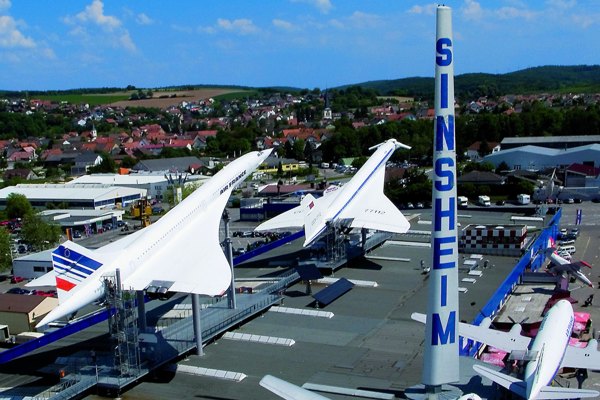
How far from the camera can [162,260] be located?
3534 cm

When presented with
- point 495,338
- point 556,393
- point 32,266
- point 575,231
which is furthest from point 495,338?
point 32,266

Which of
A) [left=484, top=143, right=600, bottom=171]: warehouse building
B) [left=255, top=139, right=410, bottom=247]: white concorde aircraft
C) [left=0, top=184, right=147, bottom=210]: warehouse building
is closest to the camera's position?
[left=255, top=139, right=410, bottom=247]: white concorde aircraft

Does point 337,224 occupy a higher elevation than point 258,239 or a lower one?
higher

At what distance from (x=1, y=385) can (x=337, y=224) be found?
27669mm

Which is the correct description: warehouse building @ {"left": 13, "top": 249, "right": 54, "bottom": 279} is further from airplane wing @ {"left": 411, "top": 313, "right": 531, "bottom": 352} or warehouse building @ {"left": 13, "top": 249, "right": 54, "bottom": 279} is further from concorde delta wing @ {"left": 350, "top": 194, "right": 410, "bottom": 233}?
airplane wing @ {"left": 411, "top": 313, "right": 531, "bottom": 352}

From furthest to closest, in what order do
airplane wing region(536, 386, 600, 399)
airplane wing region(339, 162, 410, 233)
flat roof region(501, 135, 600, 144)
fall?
flat roof region(501, 135, 600, 144)
airplane wing region(339, 162, 410, 233)
airplane wing region(536, 386, 600, 399)

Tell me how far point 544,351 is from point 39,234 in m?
63.2

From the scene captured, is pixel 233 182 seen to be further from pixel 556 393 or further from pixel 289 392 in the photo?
pixel 556 393

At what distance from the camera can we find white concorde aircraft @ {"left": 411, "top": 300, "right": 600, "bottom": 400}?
84.0 feet

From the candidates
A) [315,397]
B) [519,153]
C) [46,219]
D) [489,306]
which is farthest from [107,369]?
[519,153]

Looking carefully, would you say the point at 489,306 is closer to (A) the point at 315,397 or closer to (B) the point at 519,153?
(A) the point at 315,397

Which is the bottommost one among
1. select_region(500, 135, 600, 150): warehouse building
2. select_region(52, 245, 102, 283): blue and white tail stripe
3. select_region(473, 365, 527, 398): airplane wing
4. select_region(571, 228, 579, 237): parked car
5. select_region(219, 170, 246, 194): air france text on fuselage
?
select_region(571, 228, 579, 237): parked car

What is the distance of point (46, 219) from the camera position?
9000 cm

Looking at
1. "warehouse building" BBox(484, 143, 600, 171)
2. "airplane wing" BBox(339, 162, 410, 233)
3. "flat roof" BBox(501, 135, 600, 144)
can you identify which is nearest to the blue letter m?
"airplane wing" BBox(339, 162, 410, 233)
